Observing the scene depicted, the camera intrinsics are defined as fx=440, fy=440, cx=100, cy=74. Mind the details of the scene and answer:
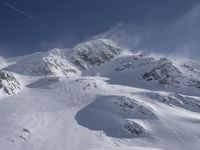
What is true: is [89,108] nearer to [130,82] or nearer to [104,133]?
[104,133]

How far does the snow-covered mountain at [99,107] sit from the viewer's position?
79.6 m

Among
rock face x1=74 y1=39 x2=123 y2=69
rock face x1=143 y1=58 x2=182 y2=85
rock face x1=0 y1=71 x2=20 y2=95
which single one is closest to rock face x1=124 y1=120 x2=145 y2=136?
→ rock face x1=0 y1=71 x2=20 y2=95

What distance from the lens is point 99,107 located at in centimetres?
9912

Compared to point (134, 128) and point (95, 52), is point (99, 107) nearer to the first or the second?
point (134, 128)

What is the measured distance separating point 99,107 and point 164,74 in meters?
48.8

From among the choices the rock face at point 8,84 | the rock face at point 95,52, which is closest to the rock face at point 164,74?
the rock face at point 95,52

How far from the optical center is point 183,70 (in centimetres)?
15112

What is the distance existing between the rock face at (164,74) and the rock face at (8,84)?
43597 millimetres

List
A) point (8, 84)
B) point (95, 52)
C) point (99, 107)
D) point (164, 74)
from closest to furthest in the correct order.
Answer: point (99, 107) → point (8, 84) → point (164, 74) → point (95, 52)

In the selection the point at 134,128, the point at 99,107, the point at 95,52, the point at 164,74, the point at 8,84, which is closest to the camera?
the point at 134,128

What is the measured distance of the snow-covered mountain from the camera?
79.6 m

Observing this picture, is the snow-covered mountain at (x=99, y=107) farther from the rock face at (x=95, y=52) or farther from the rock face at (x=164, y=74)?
the rock face at (x=95, y=52)

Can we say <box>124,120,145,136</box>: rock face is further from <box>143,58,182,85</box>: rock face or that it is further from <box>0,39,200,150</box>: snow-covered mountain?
<box>143,58,182,85</box>: rock face

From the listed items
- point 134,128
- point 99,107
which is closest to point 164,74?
point 99,107
